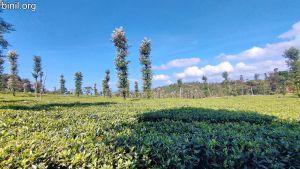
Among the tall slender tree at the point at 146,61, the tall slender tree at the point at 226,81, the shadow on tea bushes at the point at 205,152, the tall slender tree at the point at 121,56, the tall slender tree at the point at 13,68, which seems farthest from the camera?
the tall slender tree at the point at 226,81

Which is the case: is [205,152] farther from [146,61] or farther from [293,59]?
[293,59]

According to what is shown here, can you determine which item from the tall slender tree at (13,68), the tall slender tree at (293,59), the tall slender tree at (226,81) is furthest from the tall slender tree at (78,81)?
the tall slender tree at (293,59)

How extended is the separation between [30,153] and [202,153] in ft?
9.48

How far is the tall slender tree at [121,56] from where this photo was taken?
41719mm

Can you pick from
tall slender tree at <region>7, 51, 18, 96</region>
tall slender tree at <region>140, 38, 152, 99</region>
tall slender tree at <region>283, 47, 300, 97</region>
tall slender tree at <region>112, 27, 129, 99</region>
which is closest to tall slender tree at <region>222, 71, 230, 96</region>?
tall slender tree at <region>283, 47, 300, 97</region>

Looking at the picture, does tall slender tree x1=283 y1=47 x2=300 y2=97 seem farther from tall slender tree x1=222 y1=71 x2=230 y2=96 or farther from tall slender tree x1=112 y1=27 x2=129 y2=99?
tall slender tree x1=112 y1=27 x2=129 y2=99

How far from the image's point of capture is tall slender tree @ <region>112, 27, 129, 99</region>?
41.7 m

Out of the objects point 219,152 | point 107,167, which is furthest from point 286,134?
point 107,167

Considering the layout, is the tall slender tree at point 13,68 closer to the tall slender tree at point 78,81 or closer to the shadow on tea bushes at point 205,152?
the tall slender tree at point 78,81

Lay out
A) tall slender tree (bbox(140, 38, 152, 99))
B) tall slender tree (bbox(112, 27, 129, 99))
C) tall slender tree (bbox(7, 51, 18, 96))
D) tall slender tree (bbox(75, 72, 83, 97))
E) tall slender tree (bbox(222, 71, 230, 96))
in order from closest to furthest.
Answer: tall slender tree (bbox(112, 27, 129, 99)), tall slender tree (bbox(140, 38, 152, 99)), tall slender tree (bbox(7, 51, 18, 96)), tall slender tree (bbox(75, 72, 83, 97)), tall slender tree (bbox(222, 71, 230, 96))

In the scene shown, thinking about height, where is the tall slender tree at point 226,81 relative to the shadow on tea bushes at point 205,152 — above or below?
above

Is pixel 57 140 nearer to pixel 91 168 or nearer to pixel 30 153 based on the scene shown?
pixel 30 153

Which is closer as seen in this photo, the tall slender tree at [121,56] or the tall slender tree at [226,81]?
the tall slender tree at [121,56]

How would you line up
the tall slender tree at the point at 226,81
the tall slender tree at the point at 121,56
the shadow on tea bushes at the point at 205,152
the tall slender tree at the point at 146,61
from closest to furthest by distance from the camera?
the shadow on tea bushes at the point at 205,152
the tall slender tree at the point at 121,56
the tall slender tree at the point at 146,61
the tall slender tree at the point at 226,81
